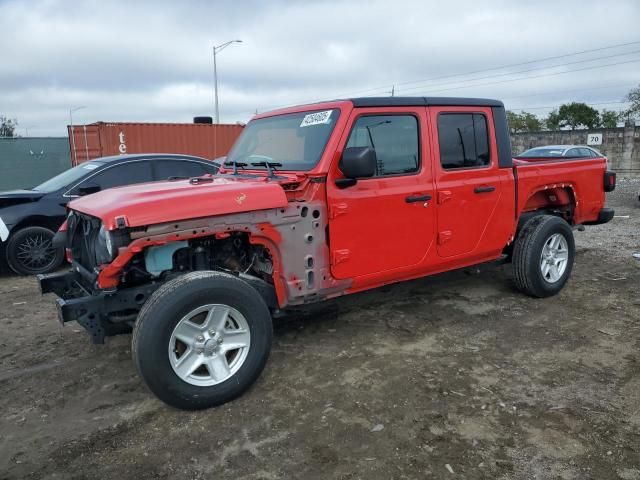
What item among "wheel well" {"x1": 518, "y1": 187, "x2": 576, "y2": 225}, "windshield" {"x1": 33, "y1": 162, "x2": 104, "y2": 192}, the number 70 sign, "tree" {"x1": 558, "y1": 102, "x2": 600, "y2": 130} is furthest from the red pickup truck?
"tree" {"x1": 558, "y1": 102, "x2": 600, "y2": 130}

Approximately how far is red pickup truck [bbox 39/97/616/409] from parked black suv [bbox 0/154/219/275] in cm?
320

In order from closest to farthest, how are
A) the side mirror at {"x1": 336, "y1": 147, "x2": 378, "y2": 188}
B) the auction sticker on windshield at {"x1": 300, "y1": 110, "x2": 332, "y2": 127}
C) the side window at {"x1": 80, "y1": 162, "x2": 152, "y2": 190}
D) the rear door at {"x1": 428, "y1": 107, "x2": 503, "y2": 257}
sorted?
the side mirror at {"x1": 336, "y1": 147, "x2": 378, "y2": 188} < the auction sticker on windshield at {"x1": 300, "y1": 110, "x2": 332, "y2": 127} < the rear door at {"x1": 428, "y1": 107, "x2": 503, "y2": 257} < the side window at {"x1": 80, "y1": 162, "x2": 152, "y2": 190}

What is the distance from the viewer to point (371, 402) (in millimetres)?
3432

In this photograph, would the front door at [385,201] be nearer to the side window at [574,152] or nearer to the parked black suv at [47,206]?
the parked black suv at [47,206]

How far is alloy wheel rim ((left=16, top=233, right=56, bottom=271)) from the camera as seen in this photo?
7.05 m

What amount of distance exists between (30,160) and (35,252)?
13.1 meters

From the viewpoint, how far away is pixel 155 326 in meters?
3.14

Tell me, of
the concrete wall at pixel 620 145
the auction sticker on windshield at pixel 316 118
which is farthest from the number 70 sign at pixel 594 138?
the auction sticker on windshield at pixel 316 118

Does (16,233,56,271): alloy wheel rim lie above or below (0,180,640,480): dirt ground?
above

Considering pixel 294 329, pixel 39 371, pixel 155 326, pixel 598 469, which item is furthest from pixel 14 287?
pixel 598 469

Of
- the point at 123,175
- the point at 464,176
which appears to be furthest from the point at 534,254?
the point at 123,175

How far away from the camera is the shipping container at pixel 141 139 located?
48.1 feet

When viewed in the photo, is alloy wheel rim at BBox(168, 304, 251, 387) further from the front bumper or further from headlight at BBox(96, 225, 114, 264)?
headlight at BBox(96, 225, 114, 264)

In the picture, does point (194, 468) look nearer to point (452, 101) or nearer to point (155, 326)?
point (155, 326)
